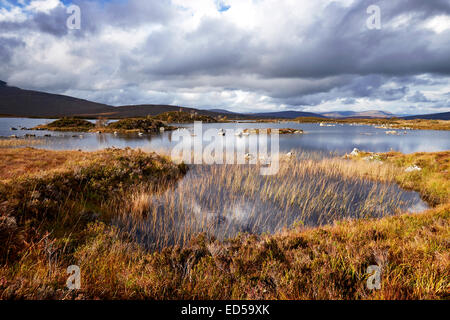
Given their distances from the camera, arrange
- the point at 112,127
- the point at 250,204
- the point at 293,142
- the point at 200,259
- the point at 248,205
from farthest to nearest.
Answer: the point at 112,127 → the point at 293,142 → the point at 250,204 → the point at 248,205 → the point at 200,259

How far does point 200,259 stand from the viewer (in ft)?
16.8

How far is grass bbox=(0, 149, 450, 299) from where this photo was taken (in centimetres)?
344

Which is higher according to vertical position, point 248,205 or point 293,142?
point 293,142

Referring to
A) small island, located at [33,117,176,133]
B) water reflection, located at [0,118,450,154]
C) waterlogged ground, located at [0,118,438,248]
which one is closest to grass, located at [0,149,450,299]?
waterlogged ground, located at [0,118,438,248]

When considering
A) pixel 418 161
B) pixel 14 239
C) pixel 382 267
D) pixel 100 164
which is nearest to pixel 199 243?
pixel 382 267

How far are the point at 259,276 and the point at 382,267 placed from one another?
7.42 feet

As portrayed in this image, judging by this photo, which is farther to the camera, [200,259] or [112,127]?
[112,127]

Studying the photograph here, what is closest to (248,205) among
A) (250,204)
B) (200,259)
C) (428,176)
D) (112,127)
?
(250,204)

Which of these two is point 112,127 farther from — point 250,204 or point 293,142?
point 250,204

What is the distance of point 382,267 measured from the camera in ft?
12.5

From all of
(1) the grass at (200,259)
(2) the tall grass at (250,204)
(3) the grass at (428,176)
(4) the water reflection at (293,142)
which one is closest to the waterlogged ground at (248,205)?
(2) the tall grass at (250,204)

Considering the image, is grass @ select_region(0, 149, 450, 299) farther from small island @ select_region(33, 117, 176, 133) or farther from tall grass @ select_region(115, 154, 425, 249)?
small island @ select_region(33, 117, 176, 133)

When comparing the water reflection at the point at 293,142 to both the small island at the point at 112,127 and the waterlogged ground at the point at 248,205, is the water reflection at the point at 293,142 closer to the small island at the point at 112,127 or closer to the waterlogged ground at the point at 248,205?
the small island at the point at 112,127
